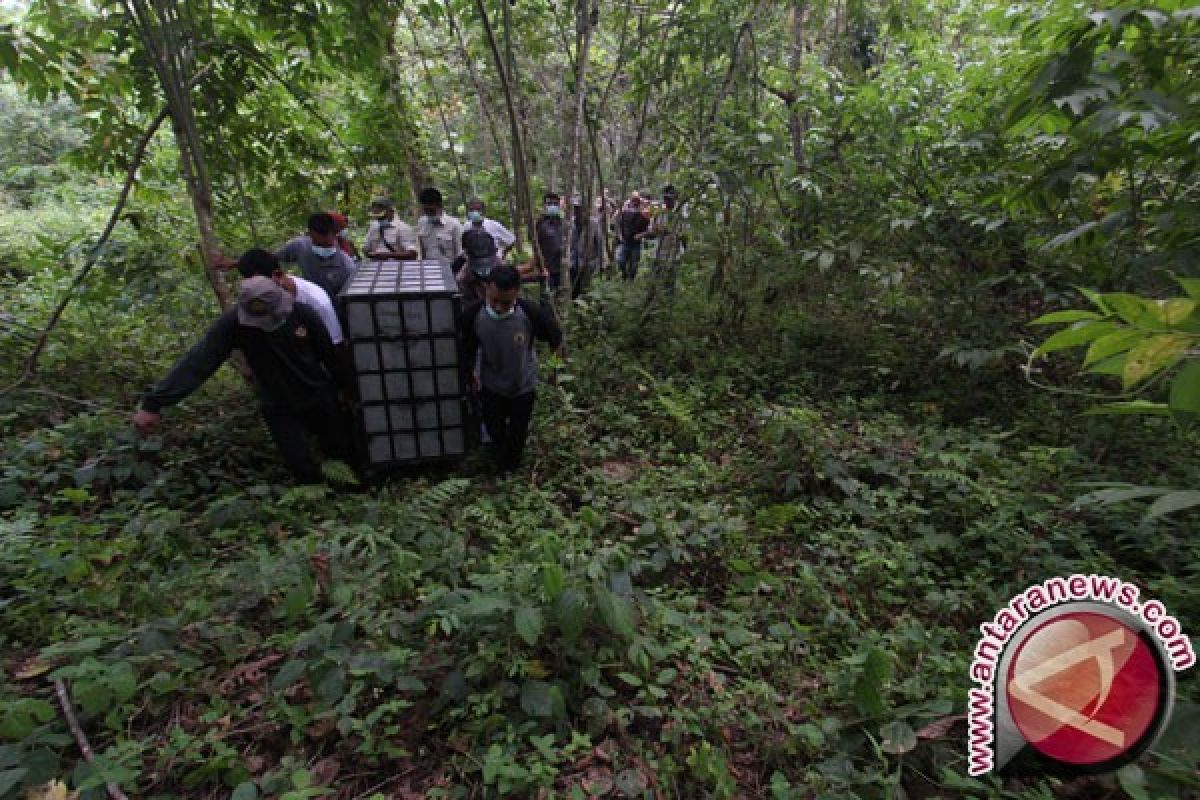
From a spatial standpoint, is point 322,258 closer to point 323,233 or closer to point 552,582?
point 323,233

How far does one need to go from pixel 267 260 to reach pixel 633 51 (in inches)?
176

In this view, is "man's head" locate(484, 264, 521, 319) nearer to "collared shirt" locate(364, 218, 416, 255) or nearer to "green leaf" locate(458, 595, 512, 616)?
"green leaf" locate(458, 595, 512, 616)

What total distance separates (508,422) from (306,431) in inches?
58.3

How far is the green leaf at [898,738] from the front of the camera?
2.11 metres

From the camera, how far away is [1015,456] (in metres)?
4.32

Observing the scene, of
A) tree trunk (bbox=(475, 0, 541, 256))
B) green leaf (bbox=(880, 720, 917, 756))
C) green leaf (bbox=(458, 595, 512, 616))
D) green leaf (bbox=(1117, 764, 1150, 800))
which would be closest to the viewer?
green leaf (bbox=(1117, 764, 1150, 800))

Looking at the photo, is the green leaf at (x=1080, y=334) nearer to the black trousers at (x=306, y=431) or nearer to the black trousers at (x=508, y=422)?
the black trousers at (x=508, y=422)

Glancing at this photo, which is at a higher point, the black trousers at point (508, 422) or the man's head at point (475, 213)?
the man's head at point (475, 213)

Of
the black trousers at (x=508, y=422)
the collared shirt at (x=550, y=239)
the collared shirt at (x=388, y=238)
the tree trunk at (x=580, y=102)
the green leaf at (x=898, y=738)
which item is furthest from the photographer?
the collared shirt at (x=550, y=239)

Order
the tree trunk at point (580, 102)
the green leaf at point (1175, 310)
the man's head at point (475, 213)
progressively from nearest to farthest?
1. the green leaf at point (1175, 310)
2. the tree trunk at point (580, 102)
3. the man's head at point (475, 213)

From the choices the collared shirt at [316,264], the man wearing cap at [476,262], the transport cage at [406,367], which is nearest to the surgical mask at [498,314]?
the transport cage at [406,367]

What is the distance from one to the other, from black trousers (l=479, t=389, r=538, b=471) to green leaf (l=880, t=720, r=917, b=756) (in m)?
3.00

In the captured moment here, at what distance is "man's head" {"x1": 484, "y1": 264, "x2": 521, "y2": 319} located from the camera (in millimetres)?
4086

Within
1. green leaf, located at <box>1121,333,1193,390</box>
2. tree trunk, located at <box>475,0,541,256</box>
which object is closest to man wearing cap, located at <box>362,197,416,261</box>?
tree trunk, located at <box>475,0,541,256</box>
